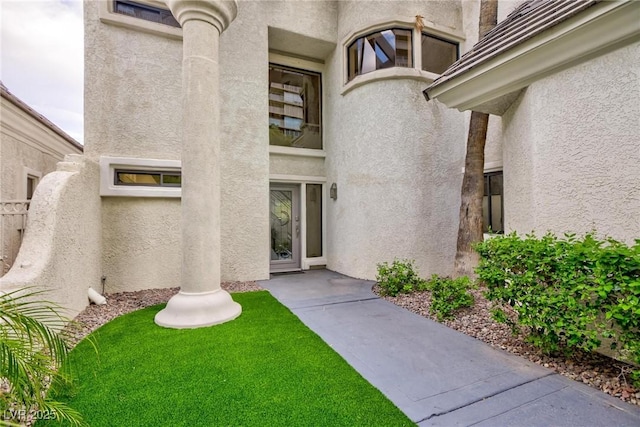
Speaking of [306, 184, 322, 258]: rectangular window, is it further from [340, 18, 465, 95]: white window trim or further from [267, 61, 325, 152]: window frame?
[340, 18, 465, 95]: white window trim

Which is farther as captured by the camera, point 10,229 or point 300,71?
point 300,71

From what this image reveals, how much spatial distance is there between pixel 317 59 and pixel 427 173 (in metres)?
6.27

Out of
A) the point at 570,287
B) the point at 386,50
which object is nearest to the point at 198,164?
the point at 570,287

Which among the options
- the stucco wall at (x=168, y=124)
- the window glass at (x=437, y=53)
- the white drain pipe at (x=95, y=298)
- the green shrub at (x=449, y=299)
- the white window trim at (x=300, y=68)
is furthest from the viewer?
the white window trim at (x=300, y=68)

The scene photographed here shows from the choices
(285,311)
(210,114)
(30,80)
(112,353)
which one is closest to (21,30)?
(30,80)

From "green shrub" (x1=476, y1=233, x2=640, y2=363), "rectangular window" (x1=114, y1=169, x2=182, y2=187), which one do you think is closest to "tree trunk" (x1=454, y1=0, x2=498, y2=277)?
"green shrub" (x1=476, y1=233, x2=640, y2=363)

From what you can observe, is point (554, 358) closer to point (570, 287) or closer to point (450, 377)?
point (570, 287)

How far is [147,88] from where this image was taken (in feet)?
27.0

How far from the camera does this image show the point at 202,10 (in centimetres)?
593

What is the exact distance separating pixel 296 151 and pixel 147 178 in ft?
15.9

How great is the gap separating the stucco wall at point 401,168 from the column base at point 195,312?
495 centimetres

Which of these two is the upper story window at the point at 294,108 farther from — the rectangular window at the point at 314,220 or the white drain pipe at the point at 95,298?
the white drain pipe at the point at 95,298

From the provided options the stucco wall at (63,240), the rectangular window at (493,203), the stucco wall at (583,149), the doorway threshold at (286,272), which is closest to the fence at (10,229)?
the stucco wall at (63,240)

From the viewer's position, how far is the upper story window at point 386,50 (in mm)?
9312
